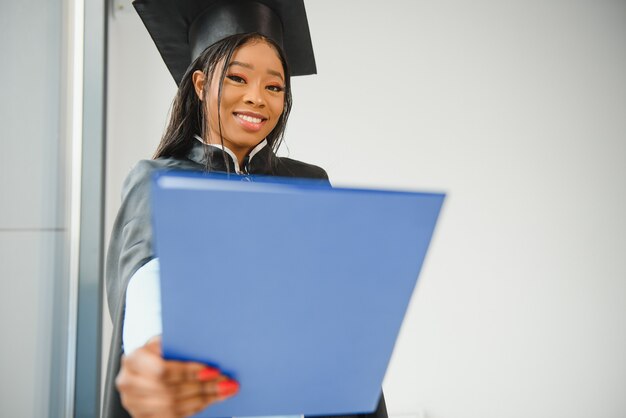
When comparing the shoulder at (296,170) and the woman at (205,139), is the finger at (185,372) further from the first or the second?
the shoulder at (296,170)

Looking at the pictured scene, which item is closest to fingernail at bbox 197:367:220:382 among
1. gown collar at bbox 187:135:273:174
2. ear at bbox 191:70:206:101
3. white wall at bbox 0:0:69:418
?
gown collar at bbox 187:135:273:174

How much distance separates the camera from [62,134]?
4.05 feet

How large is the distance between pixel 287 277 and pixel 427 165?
1.79 metres

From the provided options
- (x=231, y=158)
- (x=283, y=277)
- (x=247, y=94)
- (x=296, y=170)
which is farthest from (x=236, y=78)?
(x=283, y=277)

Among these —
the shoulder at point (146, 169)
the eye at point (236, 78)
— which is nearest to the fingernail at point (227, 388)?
the shoulder at point (146, 169)

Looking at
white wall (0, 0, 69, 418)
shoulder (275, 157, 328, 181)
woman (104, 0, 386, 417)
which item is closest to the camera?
woman (104, 0, 386, 417)

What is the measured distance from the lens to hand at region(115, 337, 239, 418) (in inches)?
13.1

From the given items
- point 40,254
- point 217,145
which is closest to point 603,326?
point 217,145

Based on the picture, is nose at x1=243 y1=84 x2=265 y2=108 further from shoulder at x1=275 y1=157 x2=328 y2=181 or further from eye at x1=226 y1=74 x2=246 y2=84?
shoulder at x1=275 y1=157 x2=328 y2=181

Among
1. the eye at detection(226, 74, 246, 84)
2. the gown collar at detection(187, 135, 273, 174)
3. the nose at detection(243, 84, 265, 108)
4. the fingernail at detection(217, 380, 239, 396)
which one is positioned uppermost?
the eye at detection(226, 74, 246, 84)

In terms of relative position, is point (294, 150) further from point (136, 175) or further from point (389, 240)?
point (389, 240)

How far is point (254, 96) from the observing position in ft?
2.12

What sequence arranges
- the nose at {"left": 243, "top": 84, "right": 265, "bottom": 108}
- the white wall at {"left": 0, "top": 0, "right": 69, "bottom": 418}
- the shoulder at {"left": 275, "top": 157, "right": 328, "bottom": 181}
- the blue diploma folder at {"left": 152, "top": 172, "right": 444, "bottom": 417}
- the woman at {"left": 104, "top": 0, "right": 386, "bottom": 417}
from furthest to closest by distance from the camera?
the white wall at {"left": 0, "top": 0, "right": 69, "bottom": 418}, the shoulder at {"left": 275, "top": 157, "right": 328, "bottom": 181}, the nose at {"left": 243, "top": 84, "right": 265, "bottom": 108}, the woman at {"left": 104, "top": 0, "right": 386, "bottom": 417}, the blue diploma folder at {"left": 152, "top": 172, "right": 444, "bottom": 417}

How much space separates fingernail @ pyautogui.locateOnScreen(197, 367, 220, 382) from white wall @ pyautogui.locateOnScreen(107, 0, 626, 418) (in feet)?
5.16
